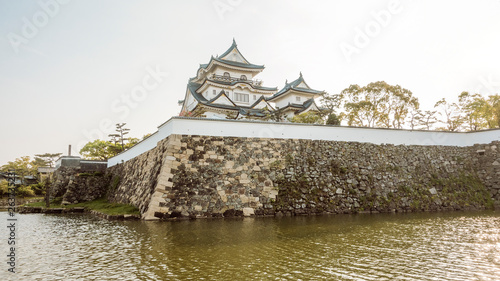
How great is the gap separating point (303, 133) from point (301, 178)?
254 centimetres

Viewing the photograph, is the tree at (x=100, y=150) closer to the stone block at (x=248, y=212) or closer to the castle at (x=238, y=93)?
the castle at (x=238, y=93)

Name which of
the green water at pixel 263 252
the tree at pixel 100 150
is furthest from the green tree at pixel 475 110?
the tree at pixel 100 150

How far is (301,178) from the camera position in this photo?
581 inches

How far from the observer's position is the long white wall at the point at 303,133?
14.6m

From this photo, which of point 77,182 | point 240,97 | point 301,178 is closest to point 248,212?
point 301,178

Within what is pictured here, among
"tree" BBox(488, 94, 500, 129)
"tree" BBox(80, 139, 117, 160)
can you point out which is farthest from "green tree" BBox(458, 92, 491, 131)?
"tree" BBox(80, 139, 117, 160)

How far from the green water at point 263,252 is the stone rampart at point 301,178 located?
110 inches

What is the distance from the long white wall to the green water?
5.33m

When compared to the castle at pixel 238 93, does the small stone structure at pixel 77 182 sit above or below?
below

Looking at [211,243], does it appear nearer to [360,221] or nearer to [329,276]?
[329,276]

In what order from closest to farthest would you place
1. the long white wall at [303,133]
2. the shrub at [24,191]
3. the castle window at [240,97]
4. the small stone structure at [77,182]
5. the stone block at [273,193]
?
the stone block at [273,193] < the long white wall at [303,133] < the small stone structure at [77,182] < the shrub at [24,191] < the castle window at [240,97]

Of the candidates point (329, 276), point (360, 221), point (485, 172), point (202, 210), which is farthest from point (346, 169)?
point (329, 276)

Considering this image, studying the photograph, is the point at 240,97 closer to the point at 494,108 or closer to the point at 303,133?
the point at 303,133

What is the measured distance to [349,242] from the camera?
773cm
